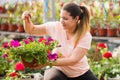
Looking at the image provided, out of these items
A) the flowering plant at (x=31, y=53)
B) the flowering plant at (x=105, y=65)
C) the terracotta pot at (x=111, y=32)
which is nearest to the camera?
the flowering plant at (x=31, y=53)

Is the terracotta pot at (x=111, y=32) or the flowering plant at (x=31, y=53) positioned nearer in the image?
the flowering plant at (x=31, y=53)

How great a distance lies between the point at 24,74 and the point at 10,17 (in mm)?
4812

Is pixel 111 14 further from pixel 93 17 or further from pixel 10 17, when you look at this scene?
pixel 10 17

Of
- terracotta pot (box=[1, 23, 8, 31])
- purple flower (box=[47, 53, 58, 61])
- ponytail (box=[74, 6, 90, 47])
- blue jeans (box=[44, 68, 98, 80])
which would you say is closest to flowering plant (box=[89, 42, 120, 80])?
blue jeans (box=[44, 68, 98, 80])

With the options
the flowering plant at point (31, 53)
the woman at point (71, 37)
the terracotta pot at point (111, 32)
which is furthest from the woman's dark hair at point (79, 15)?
the terracotta pot at point (111, 32)

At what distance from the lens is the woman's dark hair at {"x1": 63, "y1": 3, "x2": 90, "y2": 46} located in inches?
163

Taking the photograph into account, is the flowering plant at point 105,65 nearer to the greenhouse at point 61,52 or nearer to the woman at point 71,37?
the greenhouse at point 61,52

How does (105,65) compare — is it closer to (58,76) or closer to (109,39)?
(58,76)

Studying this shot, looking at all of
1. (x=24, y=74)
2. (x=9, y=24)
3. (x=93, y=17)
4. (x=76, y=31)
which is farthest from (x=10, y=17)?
(x=76, y=31)

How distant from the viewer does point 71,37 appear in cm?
428

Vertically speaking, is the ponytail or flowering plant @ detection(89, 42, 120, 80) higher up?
the ponytail

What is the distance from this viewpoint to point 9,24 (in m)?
9.54

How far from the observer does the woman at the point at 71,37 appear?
4137mm

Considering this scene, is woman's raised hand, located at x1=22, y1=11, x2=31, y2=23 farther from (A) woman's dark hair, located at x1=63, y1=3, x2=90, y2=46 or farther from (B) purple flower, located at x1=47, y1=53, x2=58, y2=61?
(B) purple flower, located at x1=47, y1=53, x2=58, y2=61
